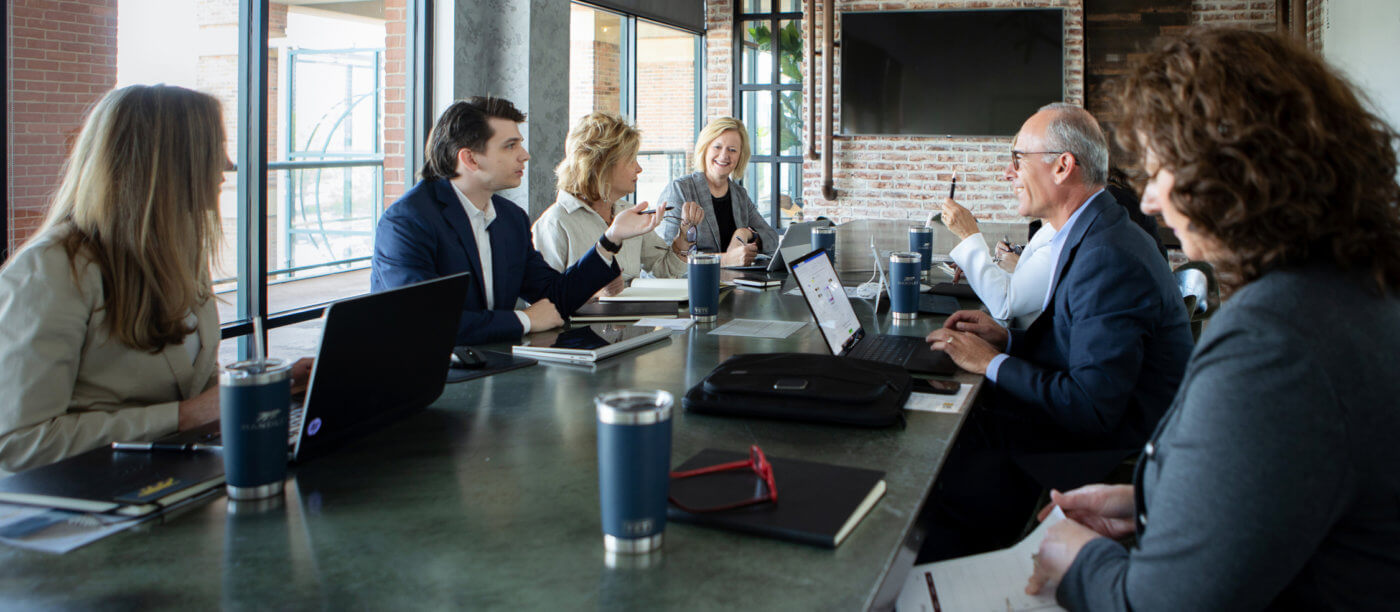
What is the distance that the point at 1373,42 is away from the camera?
5.41m

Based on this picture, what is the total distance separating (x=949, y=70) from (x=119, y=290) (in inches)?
284

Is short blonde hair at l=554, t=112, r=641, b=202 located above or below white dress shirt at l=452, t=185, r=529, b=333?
above

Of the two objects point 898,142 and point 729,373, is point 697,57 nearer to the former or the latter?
point 898,142

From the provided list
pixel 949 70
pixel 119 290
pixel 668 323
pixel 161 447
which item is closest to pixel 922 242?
pixel 668 323

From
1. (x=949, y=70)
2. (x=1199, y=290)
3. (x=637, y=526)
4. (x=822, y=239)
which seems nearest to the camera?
(x=637, y=526)

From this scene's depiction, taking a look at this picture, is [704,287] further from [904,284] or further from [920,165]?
[920,165]

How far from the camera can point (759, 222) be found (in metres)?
5.25

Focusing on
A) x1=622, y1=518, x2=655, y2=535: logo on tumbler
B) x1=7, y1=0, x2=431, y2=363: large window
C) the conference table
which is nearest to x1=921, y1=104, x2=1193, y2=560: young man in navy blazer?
the conference table

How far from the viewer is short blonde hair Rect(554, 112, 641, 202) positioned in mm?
3928

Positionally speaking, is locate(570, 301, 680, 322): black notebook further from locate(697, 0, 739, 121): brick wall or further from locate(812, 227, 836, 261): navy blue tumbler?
locate(697, 0, 739, 121): brick wall

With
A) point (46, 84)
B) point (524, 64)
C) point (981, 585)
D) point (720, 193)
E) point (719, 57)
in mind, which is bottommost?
point (981, 585)

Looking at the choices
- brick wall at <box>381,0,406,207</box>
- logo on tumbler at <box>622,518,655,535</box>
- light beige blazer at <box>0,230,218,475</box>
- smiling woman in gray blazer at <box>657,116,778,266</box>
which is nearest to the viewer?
logo on tumbler at <box>622,518,655,535</box>

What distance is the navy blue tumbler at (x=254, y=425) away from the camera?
3.82 ft

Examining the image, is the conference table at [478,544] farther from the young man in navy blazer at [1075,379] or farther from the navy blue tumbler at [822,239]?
the navy blue tumbler at [822,239]
